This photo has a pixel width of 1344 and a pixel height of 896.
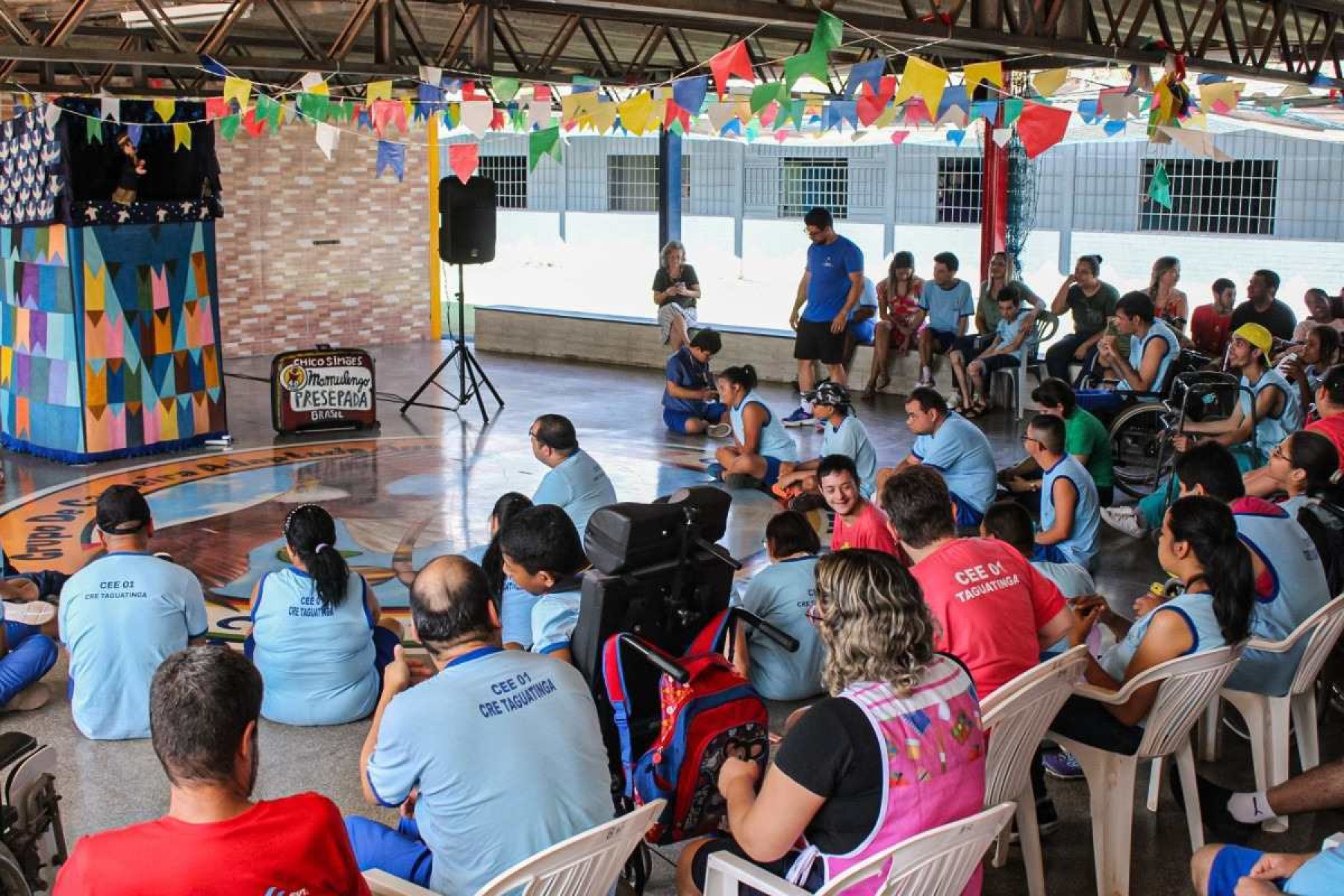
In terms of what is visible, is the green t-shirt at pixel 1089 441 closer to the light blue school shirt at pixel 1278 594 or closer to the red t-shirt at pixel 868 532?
the red t-shirt at pixel 868 532

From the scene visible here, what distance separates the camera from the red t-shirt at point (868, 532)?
579 cm

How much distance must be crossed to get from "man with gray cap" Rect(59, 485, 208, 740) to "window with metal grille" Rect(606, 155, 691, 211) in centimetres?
1788

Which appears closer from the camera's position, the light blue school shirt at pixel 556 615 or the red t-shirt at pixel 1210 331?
the light blue school shirt at pixel 556 615

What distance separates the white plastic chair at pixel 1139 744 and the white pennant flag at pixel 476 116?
620cm

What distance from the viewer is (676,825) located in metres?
3.69

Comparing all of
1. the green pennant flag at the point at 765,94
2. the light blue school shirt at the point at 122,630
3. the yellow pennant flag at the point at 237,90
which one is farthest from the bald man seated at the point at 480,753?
the yellow pennant flag at the point at 237,90

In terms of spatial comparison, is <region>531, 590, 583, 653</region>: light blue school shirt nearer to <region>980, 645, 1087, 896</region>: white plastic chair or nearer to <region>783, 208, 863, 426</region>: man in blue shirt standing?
<region>980, 645, 1087, 896</region>: white plastic chair

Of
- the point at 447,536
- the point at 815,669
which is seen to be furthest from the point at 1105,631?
the point at 447,536

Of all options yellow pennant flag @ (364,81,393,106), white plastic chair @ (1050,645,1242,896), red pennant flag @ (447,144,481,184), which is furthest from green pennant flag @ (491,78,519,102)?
white plastic chair @ (1050,645,1242,896)

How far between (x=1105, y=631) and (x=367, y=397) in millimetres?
7140

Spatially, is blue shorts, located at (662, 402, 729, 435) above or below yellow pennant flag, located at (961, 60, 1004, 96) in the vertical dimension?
below

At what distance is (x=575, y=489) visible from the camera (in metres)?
6.33

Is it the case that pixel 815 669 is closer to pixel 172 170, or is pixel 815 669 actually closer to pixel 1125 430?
pixel 1125 430

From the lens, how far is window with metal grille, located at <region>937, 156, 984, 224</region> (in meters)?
19.0
